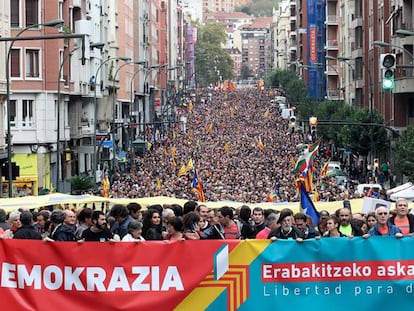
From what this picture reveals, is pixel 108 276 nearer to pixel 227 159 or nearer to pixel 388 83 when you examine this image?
pixel 388 83

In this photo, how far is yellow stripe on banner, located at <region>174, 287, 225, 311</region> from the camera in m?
12.3

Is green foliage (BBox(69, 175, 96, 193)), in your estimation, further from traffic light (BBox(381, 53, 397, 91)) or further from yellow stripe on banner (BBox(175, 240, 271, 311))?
yellow stripe on banner (BBox(175, 240, 271, 311))

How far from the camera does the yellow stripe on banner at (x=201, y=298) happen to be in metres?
12.3

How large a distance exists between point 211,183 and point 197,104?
131 meters

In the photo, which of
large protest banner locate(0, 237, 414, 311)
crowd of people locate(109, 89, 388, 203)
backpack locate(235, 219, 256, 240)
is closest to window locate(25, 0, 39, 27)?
crowd of people locate(109, 89, 388, 203)

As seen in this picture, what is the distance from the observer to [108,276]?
484 inches

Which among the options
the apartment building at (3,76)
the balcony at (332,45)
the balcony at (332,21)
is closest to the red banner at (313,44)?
the balcony at (332,21)

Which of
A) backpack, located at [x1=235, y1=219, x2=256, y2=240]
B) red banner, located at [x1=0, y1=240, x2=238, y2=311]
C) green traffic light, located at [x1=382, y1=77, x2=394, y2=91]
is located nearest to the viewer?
red banner, located at [x1=0, y1=240, x2=238, y2=311]

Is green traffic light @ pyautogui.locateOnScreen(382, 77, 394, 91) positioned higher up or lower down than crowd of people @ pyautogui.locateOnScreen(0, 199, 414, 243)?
higher up

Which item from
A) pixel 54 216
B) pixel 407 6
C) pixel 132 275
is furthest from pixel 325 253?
pixel 407 6

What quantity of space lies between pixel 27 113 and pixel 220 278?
46.9 metres

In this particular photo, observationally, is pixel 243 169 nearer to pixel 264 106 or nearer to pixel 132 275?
pixel 132 275

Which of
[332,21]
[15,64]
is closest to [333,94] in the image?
[332,21]

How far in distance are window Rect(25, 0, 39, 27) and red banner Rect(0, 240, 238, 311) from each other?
4672 centimetres
